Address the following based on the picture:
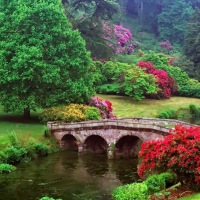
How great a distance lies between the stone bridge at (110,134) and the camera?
136 ft

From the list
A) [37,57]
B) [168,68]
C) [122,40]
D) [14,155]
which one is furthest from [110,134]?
[122,40]

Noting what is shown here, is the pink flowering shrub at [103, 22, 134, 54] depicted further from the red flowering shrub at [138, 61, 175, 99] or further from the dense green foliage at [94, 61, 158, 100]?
the red flowering shrub at [138, 61, 175, 99]

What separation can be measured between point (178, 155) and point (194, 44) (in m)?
72.5

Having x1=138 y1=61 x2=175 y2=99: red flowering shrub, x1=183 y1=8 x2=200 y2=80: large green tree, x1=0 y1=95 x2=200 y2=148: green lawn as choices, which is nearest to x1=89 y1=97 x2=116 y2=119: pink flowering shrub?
x1=0 y1=95 x2=200 y2=148: green lawn

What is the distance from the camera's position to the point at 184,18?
126438 mm

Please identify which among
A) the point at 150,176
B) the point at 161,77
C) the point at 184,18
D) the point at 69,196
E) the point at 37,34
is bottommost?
the point at 69,196

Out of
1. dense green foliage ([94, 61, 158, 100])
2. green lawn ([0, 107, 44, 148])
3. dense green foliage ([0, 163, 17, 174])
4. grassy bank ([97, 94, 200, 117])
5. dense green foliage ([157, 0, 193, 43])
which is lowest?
dense green foliage ([0, 163, 17, 174])

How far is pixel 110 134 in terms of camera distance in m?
44.2

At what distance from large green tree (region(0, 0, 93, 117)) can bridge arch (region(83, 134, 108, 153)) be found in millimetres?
6941

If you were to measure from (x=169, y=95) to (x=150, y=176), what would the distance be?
51.2 m

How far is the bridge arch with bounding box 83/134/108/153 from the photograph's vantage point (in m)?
46.9

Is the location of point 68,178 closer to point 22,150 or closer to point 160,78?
point 22,150

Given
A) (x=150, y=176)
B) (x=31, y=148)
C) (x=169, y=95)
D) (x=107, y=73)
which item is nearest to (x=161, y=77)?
(x=169, y=95)

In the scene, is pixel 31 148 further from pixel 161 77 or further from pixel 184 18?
pixel 184 18
